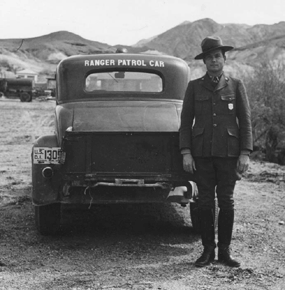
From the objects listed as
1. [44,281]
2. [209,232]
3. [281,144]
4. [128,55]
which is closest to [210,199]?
[209,232]

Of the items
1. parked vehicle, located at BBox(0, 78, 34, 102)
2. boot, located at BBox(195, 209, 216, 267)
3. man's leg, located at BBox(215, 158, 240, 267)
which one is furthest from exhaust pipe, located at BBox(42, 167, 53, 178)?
parked vehicle, located at BBox(0, 78, 34, 102)

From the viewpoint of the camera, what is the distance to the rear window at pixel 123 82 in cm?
684

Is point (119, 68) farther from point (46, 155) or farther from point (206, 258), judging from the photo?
point (206, 258)

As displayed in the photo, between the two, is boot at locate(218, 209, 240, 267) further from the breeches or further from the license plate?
the license plate

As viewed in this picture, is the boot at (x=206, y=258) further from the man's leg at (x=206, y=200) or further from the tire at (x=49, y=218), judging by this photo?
the tire at (x=49, y=218)

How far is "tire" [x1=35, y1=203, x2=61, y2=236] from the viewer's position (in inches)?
229

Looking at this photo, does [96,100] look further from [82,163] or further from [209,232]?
[209,232]

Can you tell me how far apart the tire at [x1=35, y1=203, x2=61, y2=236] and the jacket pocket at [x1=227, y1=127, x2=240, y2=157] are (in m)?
1.89

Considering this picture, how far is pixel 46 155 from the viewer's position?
18.2ft

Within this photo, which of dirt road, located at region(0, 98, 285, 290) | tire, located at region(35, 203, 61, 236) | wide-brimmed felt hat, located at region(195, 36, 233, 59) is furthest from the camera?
tire, located at region(35, 203, 61, 236)

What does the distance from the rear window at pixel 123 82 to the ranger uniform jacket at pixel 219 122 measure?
6.17 feet

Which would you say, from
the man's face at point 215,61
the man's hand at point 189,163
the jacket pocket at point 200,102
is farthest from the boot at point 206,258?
the man's face at point 215,61

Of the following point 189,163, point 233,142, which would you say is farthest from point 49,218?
point 233,142

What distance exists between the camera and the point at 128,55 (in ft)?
23.0
